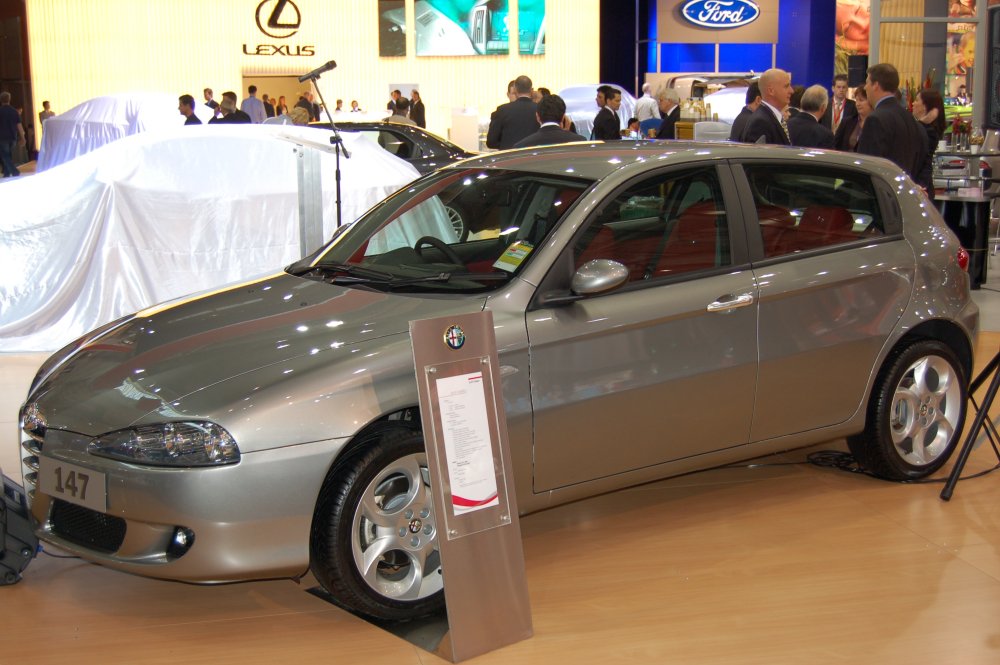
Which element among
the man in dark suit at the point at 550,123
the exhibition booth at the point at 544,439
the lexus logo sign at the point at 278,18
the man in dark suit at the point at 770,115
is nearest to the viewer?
the exhibition booth at the point at 544,439

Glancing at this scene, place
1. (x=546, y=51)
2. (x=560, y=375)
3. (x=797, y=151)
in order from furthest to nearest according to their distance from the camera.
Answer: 1. (x=546, y=51)
2. (x=797, y=151)
3. (x=560, y=375)

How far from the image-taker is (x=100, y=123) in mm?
20203

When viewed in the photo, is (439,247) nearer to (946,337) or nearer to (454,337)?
(454,337)

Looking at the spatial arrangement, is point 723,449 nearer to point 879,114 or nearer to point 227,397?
point 227,397

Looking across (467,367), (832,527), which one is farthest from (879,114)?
(467,367)

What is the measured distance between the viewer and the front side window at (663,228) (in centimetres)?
395

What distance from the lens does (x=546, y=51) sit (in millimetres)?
29094

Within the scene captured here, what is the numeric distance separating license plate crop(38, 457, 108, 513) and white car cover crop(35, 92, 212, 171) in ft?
54.8

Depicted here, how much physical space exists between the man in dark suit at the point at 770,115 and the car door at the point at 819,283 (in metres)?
2.89

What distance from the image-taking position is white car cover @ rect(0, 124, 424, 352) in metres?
7.64

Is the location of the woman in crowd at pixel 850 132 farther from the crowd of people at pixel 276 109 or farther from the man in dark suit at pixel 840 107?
the crowd of people at pixel 276 109

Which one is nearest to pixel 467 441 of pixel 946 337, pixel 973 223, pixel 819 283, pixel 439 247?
pixel 439 247

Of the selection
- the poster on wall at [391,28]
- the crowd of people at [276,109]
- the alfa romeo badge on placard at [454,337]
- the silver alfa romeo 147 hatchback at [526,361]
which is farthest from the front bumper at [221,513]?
the poster on wall at [391,28]

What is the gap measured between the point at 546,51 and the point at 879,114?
22164mm
